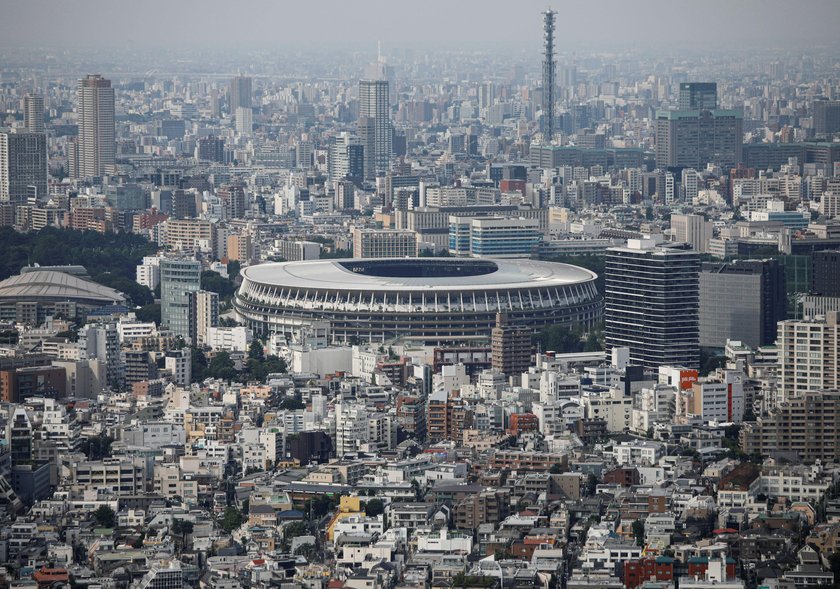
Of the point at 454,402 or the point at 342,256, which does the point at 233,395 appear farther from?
the point at 342,256

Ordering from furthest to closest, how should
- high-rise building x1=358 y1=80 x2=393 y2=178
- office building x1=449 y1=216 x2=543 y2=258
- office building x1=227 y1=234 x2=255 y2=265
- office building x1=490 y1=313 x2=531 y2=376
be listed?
high-rise building x1=358 y1=80 x2=393 y2=178
office building x1=227 y1=234 x2=255 y2=265
office building x1=449 y1=216 x2=543 y2=258
office building x1=490 y1=313 x2=531 y2=376

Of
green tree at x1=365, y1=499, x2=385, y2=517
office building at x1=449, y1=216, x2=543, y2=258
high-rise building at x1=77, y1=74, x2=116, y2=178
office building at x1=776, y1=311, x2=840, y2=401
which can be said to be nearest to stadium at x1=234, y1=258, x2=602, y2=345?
office building at x1=776, y1=311, x2=840, y2=401

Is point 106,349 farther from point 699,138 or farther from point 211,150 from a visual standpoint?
point 211,150

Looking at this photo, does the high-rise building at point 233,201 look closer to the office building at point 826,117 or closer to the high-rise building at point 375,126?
the high-rise building at point 375,126

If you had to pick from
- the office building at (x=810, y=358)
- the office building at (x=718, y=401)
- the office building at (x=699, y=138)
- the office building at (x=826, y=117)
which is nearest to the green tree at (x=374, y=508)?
the office building at (x=718, y=401)

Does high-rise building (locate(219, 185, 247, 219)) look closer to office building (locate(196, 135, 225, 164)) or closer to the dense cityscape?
the dense cityscape

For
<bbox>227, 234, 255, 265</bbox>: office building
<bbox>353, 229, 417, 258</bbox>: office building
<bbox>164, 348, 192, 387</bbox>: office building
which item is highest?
<bbox>353, 229, 417, 258</bbox>: office building
